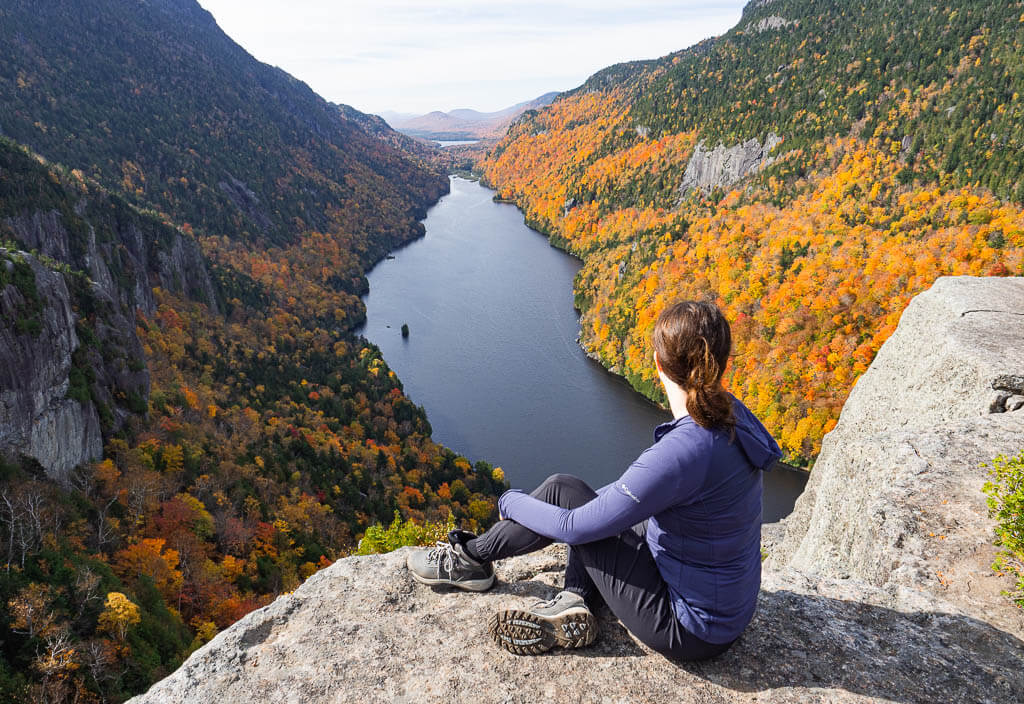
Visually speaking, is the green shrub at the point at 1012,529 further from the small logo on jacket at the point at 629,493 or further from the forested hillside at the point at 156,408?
the forested hillside at the point at 156,408

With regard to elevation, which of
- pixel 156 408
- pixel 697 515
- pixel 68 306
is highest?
pixel 697 515

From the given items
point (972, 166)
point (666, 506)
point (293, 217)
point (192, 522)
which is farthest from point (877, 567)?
point (293, 217)

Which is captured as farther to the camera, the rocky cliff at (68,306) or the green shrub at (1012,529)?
the rocky cliff at (68,306)

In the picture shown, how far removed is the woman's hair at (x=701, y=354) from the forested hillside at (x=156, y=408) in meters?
22.6

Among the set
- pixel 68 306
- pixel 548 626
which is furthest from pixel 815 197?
pixel 548 626

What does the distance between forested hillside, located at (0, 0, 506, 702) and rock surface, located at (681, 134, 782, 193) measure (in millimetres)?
78276

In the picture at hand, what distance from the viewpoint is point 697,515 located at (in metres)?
3.73

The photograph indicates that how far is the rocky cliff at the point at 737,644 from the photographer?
431cm

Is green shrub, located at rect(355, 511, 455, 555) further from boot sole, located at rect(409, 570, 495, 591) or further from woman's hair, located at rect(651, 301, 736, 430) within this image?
woman's hair, located at rect(651, 301, 736, 430)

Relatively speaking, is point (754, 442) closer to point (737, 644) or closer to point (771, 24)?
point (737, 644)

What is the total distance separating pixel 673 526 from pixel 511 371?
71.2 meters

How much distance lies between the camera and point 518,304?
101m

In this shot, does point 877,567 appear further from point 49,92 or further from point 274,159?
point 274,159

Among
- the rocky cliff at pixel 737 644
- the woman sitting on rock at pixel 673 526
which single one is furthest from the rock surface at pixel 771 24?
the woman sitting on rock at pixel 673 526
